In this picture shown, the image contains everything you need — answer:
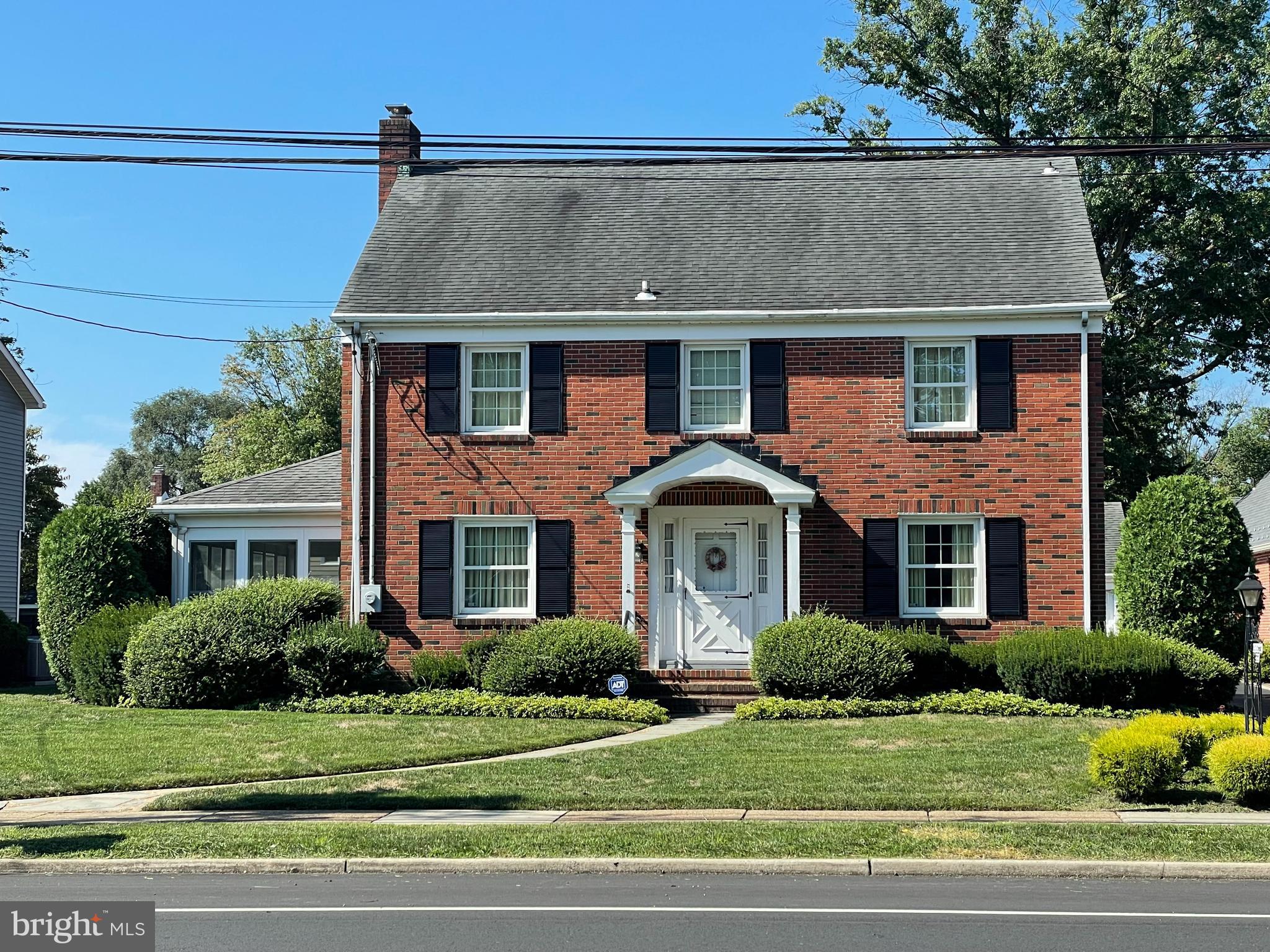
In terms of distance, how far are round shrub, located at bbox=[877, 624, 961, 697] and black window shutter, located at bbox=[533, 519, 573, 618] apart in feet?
16.1

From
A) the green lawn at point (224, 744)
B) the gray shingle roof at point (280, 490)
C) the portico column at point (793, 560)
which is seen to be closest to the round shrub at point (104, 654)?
the green lawn at point (224, 744)

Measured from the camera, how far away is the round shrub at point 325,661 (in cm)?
1978

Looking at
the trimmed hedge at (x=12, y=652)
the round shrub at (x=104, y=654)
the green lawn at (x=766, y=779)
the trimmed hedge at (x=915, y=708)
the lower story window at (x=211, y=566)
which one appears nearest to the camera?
the green lawn at (x=766, y=779)

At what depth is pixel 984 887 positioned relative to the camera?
957cm

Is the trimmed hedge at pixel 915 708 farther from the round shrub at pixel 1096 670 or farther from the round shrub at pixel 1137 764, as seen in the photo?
the round shrub at pixel 1137 764

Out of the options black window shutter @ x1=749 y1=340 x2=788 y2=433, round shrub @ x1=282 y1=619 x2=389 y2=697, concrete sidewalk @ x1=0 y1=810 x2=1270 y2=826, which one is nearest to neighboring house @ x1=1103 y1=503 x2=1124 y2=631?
black window shutter @ x1=749 y1=340 x2=788 y2=433

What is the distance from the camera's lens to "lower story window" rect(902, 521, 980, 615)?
21.1m

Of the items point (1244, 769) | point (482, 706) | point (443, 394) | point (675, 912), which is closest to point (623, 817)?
point (675, 912)

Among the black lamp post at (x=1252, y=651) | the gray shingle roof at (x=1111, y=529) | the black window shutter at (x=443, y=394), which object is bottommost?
the black lamp post at (x=1252, y=651)

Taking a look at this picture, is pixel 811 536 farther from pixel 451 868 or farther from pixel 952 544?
pixel 451 868

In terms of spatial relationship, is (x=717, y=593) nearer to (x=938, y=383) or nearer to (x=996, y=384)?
(x=938, y=383)

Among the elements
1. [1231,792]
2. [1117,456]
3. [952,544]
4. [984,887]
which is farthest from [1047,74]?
[984,887]

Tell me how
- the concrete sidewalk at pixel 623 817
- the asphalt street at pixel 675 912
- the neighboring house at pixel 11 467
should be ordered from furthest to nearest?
the neighboring house at pixel 11 467 → the concrete sidewalk at pixel 623 817 → the asphalt street at pixel 675 912

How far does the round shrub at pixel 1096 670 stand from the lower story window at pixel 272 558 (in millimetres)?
12730
